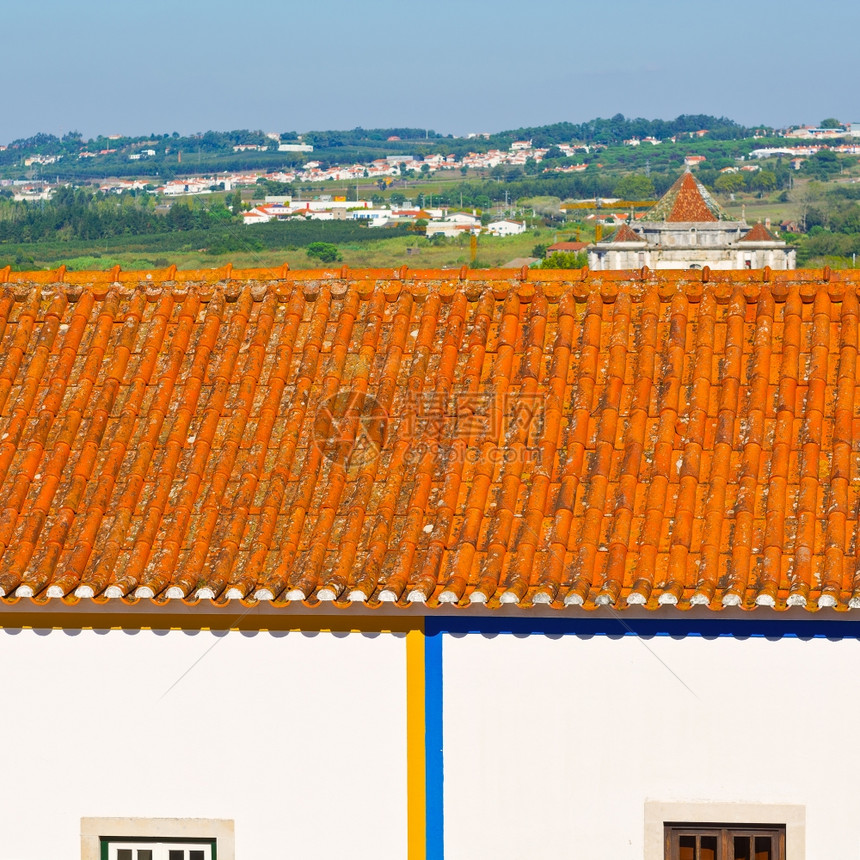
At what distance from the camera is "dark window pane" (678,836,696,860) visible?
21.2 ft

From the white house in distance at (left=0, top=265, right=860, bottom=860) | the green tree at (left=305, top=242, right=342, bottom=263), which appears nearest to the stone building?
the green tree at (left=305, top=242, right=342, bottom=263)

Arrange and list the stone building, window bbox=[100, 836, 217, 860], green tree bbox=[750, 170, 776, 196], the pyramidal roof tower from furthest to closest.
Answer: green tree bbox=[750, 170, 776, 196] → the pyramidal roof tower → the stone building → window bbox=[100, 836, 217, 860]

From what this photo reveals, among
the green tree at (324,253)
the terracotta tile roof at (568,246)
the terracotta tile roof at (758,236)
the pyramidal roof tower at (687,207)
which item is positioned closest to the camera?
the terracotta tile roof at (758,236)

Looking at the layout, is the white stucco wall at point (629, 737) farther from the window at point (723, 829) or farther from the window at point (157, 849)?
the window at point (157, 849)

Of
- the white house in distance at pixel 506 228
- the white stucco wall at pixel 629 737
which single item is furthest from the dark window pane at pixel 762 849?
the white house in distance at pixel 506 228

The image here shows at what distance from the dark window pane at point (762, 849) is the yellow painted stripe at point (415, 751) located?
1.58 metres

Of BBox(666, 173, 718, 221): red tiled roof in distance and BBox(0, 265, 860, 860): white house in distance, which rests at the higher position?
BBox(666, 173, 718, 221): red tiled roof in distance

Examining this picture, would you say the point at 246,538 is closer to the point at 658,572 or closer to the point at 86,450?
the point at 86,450

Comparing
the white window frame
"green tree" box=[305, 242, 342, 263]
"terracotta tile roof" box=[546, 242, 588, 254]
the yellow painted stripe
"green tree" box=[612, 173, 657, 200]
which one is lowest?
the white window frame

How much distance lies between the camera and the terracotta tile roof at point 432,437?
20.6 ft

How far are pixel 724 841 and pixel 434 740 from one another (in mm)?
1457

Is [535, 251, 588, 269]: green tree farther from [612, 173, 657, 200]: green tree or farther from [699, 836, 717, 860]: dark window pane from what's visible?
[612, 173, 657, 200]: green tree

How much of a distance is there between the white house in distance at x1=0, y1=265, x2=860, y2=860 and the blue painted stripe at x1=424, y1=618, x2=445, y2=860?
0.03 ft

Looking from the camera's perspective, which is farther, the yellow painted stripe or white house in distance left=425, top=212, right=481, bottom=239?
white house in distance left=425, top=212, right=481, bottom=239
